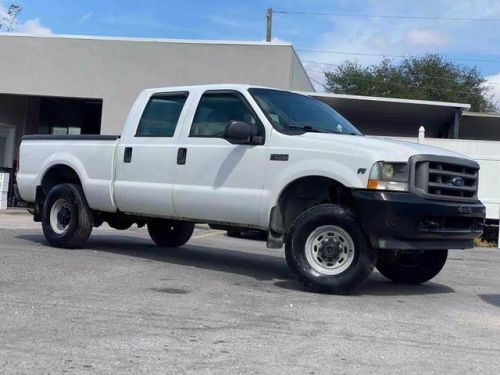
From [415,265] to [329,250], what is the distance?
1.74m

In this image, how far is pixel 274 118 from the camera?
25.1 feet

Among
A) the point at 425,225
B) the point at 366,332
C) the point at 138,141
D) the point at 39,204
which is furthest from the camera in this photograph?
the point at 39,204

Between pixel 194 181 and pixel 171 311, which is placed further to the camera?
pixel 194 181

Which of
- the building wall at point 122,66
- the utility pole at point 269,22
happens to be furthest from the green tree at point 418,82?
the building wall at point 122,66

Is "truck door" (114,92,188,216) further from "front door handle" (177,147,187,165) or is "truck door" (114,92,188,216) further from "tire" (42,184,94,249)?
"tire" (42,184,94,249)

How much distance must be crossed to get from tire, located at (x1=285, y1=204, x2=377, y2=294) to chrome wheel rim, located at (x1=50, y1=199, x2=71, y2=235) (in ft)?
12.9

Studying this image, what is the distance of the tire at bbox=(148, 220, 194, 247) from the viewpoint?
10539 millimetres

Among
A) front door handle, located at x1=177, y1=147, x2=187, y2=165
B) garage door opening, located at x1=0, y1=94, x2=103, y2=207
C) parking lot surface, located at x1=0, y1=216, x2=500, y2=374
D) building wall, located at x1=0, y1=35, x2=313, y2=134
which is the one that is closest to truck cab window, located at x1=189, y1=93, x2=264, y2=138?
front door handle, located at x1=177, y1=147, x2=187, y2=165

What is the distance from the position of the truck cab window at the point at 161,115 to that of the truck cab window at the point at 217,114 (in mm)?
367

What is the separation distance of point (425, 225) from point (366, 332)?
5.48 feet

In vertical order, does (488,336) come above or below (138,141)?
below

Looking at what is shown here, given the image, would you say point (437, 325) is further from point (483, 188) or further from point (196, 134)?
point (483, 188)

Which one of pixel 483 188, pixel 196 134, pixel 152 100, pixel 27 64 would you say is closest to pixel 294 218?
pixel 196 134

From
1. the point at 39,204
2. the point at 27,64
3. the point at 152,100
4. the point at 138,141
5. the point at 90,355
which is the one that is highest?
the point at 27,64
